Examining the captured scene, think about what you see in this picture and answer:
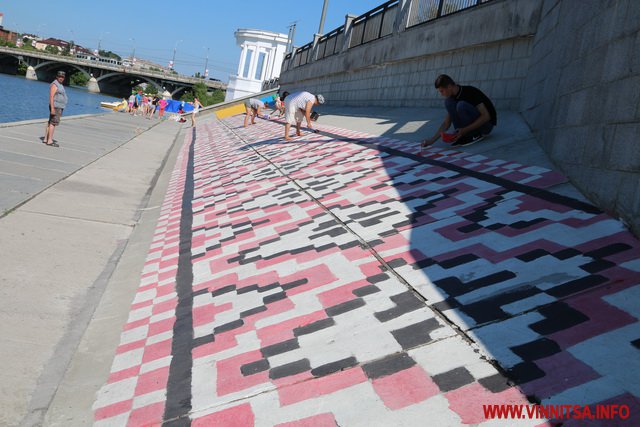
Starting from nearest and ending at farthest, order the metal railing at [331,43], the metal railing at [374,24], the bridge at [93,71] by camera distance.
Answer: the metal railing at [374,24], the metal railing at [331,43], the bridge at [93,71]

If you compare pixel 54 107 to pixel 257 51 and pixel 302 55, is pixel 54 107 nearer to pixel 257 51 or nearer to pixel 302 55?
pixel 302 55

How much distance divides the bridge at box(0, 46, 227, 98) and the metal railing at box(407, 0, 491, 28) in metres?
81.6

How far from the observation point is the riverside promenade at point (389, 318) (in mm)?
2443

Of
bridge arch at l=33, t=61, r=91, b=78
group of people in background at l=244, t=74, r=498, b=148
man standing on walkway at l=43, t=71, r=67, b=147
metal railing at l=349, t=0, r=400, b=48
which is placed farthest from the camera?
bridge arch at l=33, t=61, r=91, b=78

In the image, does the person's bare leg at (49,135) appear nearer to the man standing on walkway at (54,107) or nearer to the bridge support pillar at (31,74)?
the man standing on walkway at (54,107)

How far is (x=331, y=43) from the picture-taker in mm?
26906

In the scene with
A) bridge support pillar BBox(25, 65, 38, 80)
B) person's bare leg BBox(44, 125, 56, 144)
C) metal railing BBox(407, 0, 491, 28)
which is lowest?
person's bare leg BBox(44, 125, 56, 144)

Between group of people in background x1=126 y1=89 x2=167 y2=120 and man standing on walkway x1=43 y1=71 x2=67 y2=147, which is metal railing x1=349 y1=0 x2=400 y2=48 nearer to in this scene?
man standing on walkway x1=43 y1=71 x2=67 y2=147

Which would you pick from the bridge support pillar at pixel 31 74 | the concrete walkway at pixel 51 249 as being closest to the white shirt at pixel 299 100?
the concrete walkway at pixel 51 249

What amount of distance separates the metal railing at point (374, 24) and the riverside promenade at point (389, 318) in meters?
13.3

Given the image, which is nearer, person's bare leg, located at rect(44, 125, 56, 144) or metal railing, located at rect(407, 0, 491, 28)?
person's bare leg, located at rect(44, 125, 56, 144)

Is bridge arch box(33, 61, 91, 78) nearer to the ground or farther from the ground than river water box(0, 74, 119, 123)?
farther from the ground

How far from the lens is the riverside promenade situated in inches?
96.2

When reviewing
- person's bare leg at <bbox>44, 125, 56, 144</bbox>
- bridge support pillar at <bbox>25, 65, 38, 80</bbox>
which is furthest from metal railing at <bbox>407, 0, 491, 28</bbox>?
bridge support pillar at <bbox>25, 65, 38, 80</bbox>
